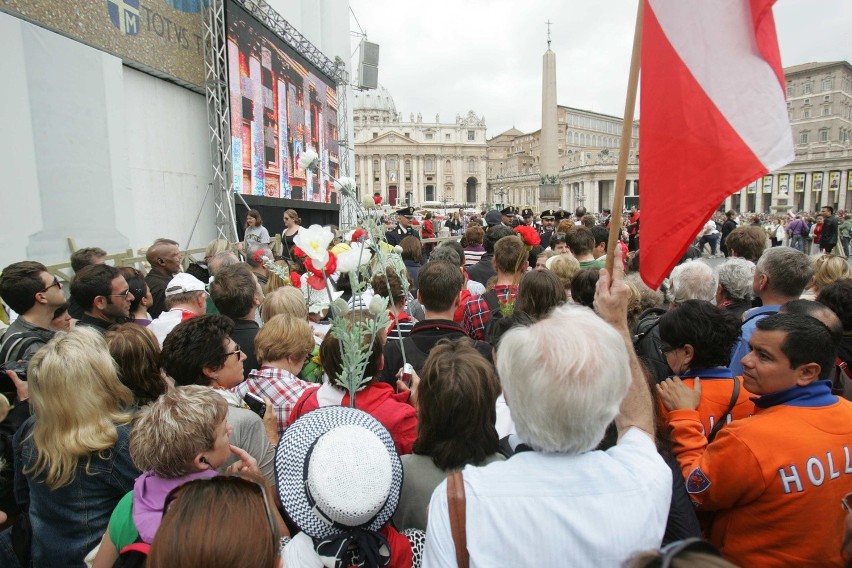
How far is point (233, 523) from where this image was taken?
1104 millimetres

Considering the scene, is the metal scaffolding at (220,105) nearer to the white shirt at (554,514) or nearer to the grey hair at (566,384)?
the grey hair at (566,384)

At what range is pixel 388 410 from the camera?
6.88 ft

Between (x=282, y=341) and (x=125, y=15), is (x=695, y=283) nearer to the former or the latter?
(x=282, y=341)

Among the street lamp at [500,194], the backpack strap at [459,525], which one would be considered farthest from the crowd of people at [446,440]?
the street lamp at [500,194]

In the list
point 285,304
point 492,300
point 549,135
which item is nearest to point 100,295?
point 285,304

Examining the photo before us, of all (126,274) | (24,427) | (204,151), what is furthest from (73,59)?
(24,427)

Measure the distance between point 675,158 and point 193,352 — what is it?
6.80ft

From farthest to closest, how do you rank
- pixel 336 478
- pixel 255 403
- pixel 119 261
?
pixel 119 261
pixel 255 403
pixel 336 478

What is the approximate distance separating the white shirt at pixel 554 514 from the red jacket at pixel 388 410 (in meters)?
0.92

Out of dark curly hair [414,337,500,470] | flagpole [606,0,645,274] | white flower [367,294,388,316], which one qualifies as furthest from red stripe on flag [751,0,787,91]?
white flower [367,294,388,316]

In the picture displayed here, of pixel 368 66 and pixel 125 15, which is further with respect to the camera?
pixel 368 66

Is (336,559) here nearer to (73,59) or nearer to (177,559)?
(177,559)

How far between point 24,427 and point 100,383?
0.33 m

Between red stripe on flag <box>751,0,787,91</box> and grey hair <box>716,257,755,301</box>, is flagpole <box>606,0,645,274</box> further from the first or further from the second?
grey hair <box>716,257,755,301</box>
